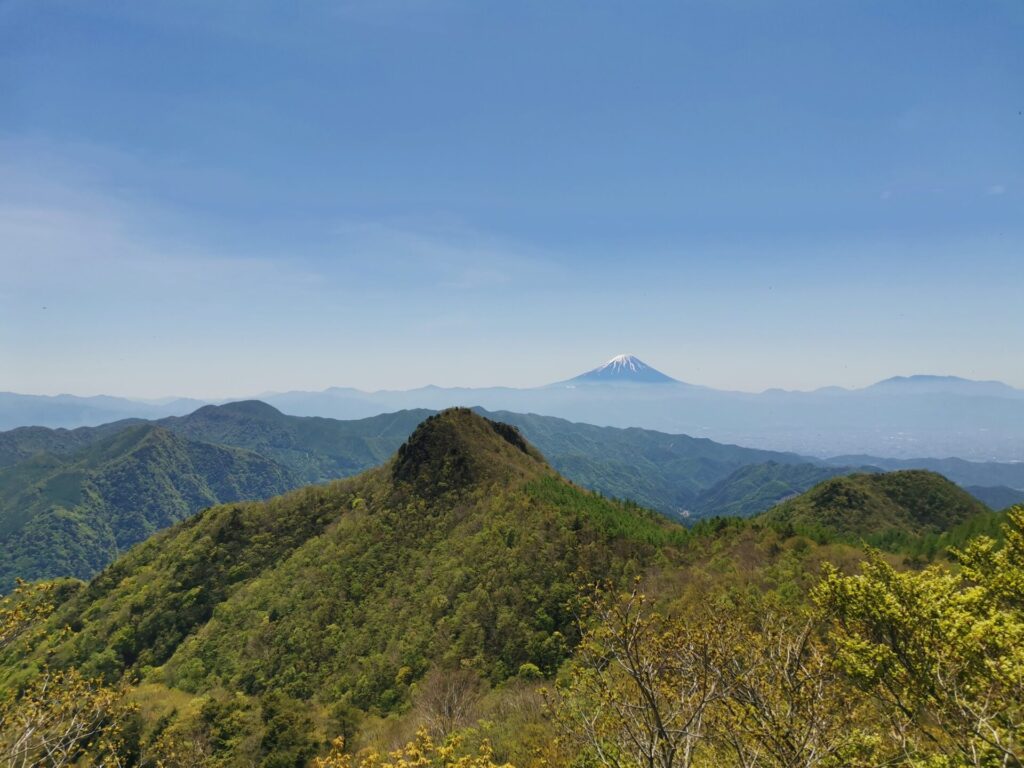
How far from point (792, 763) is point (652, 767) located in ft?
17.7

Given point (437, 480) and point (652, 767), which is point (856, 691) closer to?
point (652, 767)

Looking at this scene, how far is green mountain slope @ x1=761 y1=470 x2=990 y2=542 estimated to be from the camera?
422 ft

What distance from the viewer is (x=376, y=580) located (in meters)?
80.2

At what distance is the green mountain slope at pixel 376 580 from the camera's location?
64188 mm

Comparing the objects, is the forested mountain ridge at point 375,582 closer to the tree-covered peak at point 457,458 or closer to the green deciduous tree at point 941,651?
the tree-covered peak at point 457,458

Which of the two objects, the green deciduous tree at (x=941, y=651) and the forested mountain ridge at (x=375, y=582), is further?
the forested mountain ridge at (x=375, y=582)

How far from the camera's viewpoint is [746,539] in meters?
66.0

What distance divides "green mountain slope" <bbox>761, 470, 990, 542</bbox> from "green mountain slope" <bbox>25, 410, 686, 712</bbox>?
73455 millimetres

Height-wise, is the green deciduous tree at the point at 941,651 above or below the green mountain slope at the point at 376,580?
above

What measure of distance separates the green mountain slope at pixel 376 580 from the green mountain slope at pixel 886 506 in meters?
73.5

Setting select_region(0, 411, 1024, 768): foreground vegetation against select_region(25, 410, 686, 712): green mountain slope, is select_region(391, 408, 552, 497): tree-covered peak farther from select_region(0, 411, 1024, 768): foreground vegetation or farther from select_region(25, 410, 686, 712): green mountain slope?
select_region(0, 411, 1024, 768): foreground vegetation

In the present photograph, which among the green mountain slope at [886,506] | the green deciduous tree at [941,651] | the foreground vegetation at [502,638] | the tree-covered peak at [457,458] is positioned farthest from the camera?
the green mountain slope at [886,506]

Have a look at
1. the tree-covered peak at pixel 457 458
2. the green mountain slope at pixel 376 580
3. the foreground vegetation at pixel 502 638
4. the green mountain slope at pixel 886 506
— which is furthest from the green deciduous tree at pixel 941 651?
the green mountain slope at pixel 886 506

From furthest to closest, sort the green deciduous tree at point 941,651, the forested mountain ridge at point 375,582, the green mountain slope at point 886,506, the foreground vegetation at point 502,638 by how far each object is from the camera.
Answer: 1. the green mountain slope at point 886,506
2. the forested mountain ridge at point 375,582
3. the foreground vegetation at point 502,638
4. the green deciduous tree at point 941,651
